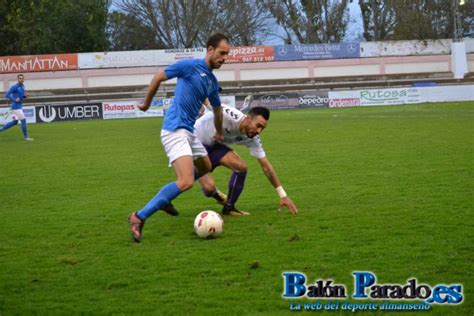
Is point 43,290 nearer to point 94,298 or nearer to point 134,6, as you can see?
point 94,298

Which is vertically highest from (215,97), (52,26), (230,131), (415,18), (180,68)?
(52,26)

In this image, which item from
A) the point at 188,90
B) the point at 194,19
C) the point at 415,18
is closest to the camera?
the point at 188,90

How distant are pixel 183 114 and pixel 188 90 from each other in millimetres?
251

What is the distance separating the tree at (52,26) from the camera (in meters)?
51.8

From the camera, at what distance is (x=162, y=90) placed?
4544cm

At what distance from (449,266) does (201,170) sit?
314cm

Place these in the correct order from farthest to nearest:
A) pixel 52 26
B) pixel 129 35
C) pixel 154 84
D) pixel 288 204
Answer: pixel 129 35, pixel 52 26, pixel 288 204, pixel 154 84

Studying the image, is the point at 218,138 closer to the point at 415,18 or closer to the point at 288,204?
the point at 288,204

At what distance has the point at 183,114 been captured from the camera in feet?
22.9

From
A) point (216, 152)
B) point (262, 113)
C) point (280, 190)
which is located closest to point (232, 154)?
point (216, 152)

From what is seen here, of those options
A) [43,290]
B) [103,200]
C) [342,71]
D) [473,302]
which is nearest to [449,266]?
[473,302]

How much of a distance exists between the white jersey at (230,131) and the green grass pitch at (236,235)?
0.81 meters

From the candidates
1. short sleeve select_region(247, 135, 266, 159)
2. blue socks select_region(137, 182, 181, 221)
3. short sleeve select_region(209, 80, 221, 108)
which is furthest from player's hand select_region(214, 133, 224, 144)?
blue socks select_region(137, 182, 181, 221)

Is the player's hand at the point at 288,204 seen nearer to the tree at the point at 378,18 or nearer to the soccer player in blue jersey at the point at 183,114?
the soccer player in blue jersey at the point at 183,114
